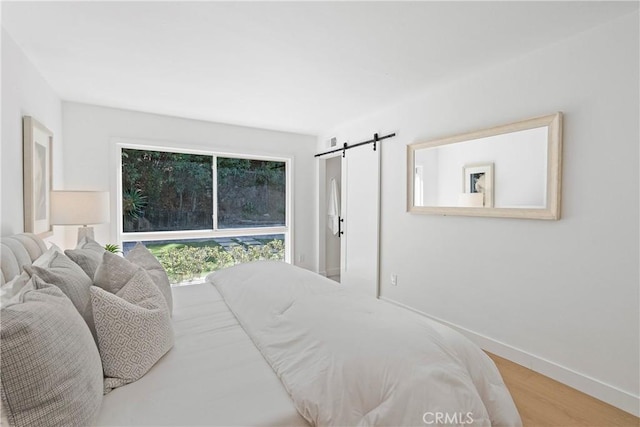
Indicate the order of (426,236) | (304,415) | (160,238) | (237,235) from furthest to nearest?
(237,235) < (160,238) < (426,236) < (304,415)

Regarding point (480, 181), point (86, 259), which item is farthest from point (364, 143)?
point (86, 259)

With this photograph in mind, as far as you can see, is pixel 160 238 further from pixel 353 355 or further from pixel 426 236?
pixel 353 355

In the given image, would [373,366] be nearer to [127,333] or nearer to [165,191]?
[127,333]

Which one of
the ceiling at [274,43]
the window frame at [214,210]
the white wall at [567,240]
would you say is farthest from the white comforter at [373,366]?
the window frame at [214,210]

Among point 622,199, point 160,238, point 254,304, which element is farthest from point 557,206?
point 160,238

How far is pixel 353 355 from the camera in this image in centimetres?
110

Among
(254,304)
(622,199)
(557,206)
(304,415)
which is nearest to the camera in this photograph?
(304,415)

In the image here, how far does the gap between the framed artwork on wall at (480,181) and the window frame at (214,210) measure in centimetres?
274

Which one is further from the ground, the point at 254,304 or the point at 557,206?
the point at 557,206

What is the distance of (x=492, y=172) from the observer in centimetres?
257

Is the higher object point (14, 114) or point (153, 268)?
point (14, 114)

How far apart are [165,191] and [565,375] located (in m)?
4.40

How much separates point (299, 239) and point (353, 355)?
151 inches

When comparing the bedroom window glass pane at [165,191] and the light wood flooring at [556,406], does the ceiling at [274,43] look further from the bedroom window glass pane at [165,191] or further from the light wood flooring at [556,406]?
the light wood flooring at [556,406]
